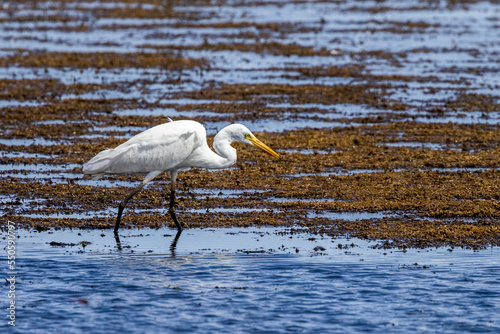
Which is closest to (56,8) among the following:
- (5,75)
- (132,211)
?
(5,75)

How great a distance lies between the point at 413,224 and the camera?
11703 millimetres

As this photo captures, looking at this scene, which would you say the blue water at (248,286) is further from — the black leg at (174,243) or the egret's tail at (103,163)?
the egret's tail at (103,163)

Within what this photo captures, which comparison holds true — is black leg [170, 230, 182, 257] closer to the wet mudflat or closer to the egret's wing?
the wet mudflat

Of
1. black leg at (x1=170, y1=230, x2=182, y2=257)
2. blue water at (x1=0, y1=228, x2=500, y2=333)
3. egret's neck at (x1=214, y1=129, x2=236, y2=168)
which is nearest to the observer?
blue water at (x1=0, y1=228, x2=500, y2=333)

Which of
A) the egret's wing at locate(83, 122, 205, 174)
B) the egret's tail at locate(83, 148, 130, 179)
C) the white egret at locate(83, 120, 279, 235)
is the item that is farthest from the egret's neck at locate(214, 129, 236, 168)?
the egret's tail at locate(83, 148, 130, 179)

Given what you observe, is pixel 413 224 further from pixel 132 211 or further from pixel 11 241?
pixel 11 241

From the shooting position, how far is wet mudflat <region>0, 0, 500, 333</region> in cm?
995

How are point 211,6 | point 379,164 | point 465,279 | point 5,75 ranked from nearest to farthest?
point 465,279, point 379,164, point 5,75, point 211,6

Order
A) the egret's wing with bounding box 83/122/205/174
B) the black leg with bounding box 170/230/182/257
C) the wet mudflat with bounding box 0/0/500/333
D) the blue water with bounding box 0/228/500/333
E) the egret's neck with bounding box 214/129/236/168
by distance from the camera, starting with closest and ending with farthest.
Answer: the blue water with bounding box 0/228/500/333, the wet mudflat with bounding box 0/0/500/333, the black leg with bounding box 170/230/182/257, the egret's wing with bounding box 83/122/205/174, the egret's neck with bounding box 214/129/236/168

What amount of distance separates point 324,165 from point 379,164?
105 cm

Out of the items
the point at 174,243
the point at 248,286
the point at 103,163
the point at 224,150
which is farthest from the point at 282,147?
the point at 248,286

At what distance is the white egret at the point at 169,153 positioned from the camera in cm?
1159

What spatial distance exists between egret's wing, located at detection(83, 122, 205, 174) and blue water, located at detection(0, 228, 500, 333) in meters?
1.06

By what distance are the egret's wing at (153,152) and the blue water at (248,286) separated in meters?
1.06
